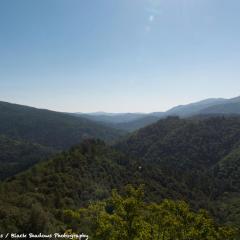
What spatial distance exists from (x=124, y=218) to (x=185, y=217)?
15.0ft

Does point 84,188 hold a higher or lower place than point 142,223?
lower

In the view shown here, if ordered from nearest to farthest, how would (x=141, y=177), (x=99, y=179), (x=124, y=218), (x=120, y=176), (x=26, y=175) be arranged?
(x=124, y=218)
(x=26, y=175)
(x=99, y=179)
(x=120, y=176)
(x=141, y=177)

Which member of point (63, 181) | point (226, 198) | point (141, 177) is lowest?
point (226, 198)

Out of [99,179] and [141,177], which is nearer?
[99,179]

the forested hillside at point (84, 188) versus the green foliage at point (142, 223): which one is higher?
the green foliage at point (142, 223)

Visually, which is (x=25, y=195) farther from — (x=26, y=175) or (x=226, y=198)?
(x=226, y=198)

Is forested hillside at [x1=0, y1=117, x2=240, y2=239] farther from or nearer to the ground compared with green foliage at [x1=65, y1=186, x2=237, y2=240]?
nearer to the ground

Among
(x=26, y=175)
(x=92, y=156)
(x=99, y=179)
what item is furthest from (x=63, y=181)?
(x=92, y=156)

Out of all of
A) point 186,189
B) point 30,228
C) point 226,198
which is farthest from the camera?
point 226,198

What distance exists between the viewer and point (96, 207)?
24938 millimetres

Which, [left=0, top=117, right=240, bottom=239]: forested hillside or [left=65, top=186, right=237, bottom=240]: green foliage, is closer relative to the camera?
Result: [left=65, top=186, right=237, bottom=240]: green foliage

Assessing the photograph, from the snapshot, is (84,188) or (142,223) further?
(84,188)

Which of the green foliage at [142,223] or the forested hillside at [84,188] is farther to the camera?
the forested hillside at [84,188]

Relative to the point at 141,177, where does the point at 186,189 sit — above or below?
below
